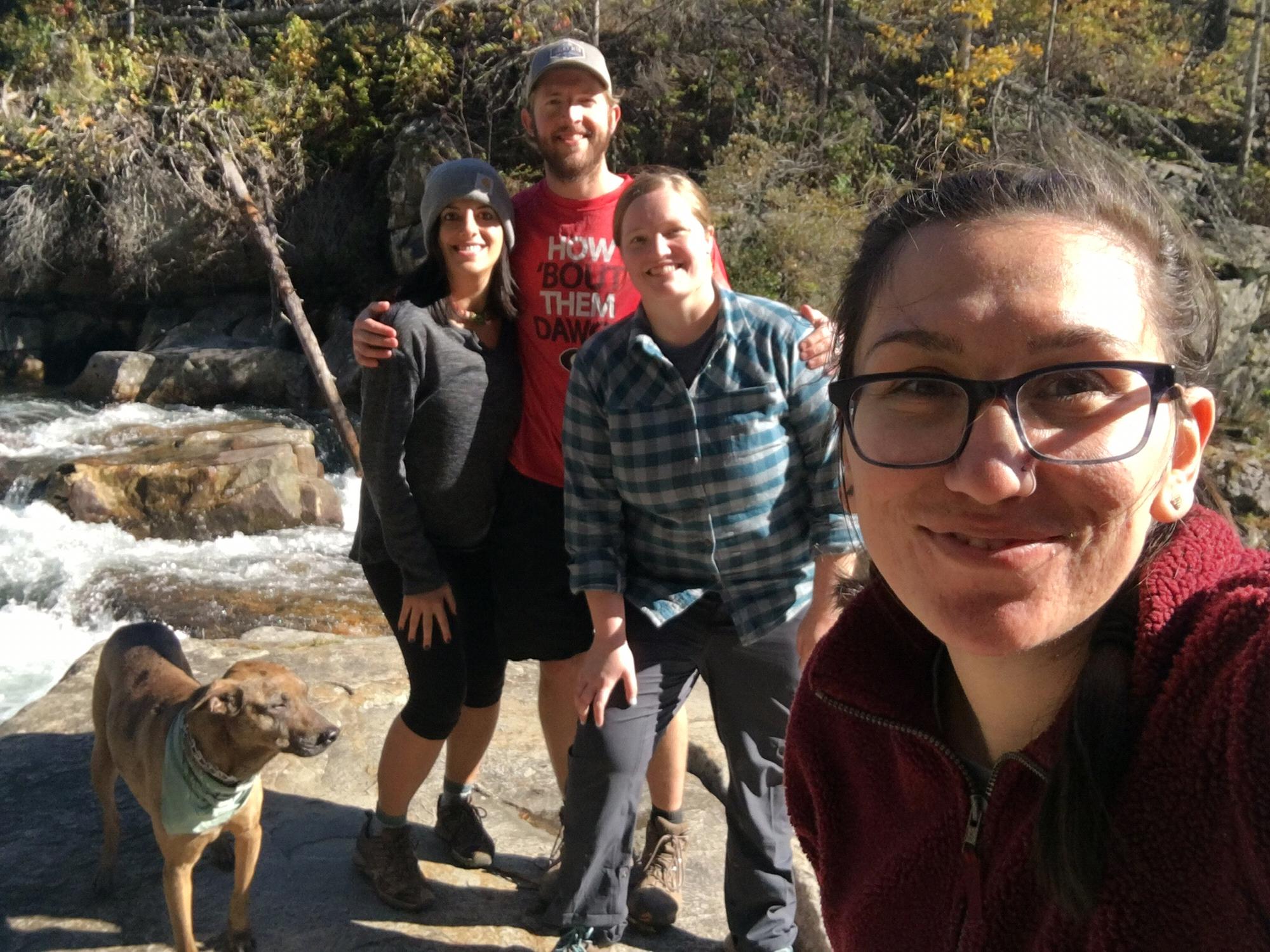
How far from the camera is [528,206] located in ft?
9.88

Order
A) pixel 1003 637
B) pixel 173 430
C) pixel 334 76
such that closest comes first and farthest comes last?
pixel 1003 637 < pixel 173 430 < pixel 334 76

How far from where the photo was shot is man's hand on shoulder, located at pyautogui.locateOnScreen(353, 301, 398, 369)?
2.68 m

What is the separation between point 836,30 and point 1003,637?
13224 mm

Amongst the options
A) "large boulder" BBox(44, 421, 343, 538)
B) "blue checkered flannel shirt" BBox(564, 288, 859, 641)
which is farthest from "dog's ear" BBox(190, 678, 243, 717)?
"large boulder" BBox(44, 421, 343, 538)

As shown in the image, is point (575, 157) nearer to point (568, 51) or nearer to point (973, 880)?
point (568, 51)

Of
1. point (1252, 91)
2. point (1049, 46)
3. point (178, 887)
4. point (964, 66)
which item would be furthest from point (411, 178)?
point (178, 887)

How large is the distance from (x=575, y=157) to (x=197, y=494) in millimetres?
6239

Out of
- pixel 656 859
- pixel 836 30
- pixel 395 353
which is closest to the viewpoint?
pixel 395 353

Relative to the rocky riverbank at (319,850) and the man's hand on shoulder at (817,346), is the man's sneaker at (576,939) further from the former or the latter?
the man's hand on shoulder at (817,346)

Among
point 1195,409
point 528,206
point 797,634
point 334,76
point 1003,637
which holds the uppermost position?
point 334,76

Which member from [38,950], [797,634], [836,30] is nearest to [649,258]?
[797,634]

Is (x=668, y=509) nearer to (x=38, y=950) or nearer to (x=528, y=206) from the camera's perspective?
(x=528, y=206)

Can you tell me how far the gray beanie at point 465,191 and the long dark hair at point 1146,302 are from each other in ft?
5.67

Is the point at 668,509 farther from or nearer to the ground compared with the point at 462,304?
nearer to the ground
